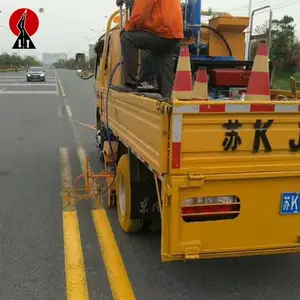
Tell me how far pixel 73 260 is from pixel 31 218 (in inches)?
54.9

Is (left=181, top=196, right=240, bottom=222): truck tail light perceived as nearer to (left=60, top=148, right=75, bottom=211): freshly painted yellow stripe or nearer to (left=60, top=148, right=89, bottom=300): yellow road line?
(left=60, top=148, right=89, bottom=300): yellow road line

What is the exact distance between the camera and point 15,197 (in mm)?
6160

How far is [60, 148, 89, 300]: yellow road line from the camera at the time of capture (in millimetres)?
3549

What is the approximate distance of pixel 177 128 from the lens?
3.02m

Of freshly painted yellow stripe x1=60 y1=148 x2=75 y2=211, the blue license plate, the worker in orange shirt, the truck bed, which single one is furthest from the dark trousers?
the blue license plate

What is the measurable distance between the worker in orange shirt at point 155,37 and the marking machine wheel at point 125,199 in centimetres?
92

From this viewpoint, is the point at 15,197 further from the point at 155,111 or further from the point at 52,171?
the point at 155,111

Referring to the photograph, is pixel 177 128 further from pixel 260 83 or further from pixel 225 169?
pixel 260 83

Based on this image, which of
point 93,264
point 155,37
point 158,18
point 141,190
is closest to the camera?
point 93,264

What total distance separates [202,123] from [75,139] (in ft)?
27.1

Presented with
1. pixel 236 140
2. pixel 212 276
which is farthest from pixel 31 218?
pixel 236 140

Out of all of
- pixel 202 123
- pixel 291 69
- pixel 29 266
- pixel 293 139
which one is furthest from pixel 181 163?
pixel 291 69

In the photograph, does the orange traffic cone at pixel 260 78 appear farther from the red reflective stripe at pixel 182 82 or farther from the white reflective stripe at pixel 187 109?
the white reflective stripe at pixel 187 109

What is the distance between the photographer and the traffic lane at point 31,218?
3.71 meters
